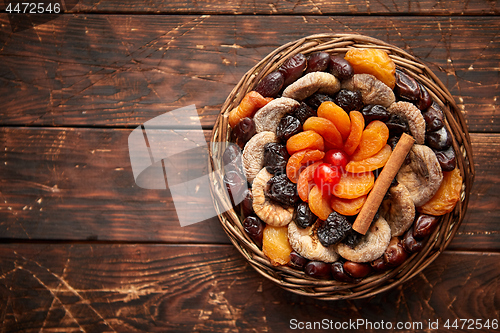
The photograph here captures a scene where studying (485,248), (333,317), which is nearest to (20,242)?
(333,317)

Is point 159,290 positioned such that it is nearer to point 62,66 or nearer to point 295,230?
point 295,230

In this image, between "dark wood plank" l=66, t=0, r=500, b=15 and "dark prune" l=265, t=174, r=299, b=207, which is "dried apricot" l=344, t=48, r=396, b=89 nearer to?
"dark wood plank" l=66, t=0, r=500, b=15

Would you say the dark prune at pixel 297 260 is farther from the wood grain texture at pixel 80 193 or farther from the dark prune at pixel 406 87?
the dark prune at pixel 406 87

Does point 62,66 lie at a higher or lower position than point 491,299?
higher

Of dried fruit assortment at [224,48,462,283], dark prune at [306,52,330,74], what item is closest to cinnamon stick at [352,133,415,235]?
dried fruit assortment at [224,48,462,283]

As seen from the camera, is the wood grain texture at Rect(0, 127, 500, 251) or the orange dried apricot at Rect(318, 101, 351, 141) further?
the wood grain texture at Rect(0, 127, 500, 251)

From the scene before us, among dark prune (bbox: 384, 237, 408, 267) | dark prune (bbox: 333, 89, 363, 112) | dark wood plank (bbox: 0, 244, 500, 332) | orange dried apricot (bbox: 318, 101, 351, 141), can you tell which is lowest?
dark wood plank (bbox: 0, 244, 500, 332)

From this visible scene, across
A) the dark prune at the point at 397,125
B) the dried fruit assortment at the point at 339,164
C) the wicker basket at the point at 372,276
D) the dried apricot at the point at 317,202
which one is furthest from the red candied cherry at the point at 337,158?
the wicker basket at the point at 372,276

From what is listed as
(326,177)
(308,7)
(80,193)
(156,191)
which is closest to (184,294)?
(156,191)
